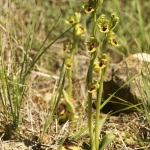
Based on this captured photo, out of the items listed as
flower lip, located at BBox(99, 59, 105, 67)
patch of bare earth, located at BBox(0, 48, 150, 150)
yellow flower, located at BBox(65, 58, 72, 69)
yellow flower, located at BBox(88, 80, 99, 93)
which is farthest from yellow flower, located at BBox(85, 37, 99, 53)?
yellow flower, located at BBox(65, 58, 72, 69)

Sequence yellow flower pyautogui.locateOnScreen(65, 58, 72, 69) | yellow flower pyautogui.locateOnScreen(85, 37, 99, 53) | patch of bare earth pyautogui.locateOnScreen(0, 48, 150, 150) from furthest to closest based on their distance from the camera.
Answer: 1. yellow flower pyautogui.locateOnScreen(65, 58, 72, 69)
2. patch of bare earth pyautogui.locateOnScreen(0, 48, 150, 150)
3. yellow flower pyautogui.locateOnScreen(85, 37, 99, 53)

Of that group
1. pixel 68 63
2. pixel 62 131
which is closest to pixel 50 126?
pixel 62 131

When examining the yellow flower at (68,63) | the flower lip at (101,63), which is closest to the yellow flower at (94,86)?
the flower lip at (101,63)

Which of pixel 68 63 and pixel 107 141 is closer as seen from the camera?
pixel 107 141

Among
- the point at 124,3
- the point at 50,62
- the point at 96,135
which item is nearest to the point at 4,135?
the point at 96,135

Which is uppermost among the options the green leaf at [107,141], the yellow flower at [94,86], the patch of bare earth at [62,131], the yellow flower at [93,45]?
the yellow flower at [93,45]

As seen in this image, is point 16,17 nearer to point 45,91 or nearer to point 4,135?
point 45,91

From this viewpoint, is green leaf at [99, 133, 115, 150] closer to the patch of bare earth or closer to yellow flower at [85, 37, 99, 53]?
the patch of bare earth

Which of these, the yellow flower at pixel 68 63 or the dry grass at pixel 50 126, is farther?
the yellow flower at pixel 68 63

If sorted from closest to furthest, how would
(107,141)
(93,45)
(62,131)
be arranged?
(93,45) → (107,141) → (62,131)

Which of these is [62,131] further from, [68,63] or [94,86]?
[94,86]

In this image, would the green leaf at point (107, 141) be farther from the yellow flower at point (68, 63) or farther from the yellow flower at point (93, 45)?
the yellow flower at point (68, 63)
